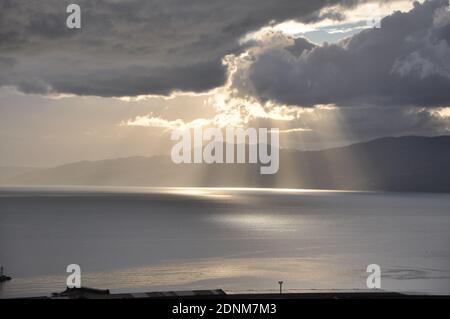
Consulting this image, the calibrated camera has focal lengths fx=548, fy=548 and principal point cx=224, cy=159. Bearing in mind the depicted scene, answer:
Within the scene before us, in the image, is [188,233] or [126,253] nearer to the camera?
[126,253]

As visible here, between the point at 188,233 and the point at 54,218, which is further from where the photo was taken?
the point at 54,218

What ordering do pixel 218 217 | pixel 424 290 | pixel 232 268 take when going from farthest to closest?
1. pixel 218 217
2. pixel 232 268
3. pixel 424 290
